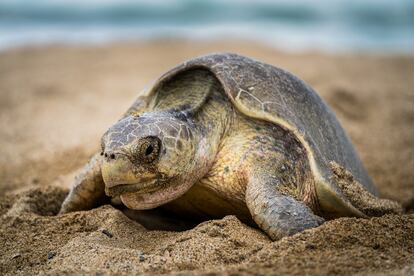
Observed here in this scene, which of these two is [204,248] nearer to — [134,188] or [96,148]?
[134,188]

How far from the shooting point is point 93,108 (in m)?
6.43

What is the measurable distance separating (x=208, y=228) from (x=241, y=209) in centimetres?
39

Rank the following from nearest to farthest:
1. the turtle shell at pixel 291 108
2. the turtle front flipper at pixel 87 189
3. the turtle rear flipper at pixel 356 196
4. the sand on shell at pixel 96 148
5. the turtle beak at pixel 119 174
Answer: the sand on shell at pixel 96 148 → the turtle beak at pixel 119 174 → the turtle shell at pixel 291 108 → the turtle rear flipper at pixel 356 196 → the turtle front flipper at pixel 87 189

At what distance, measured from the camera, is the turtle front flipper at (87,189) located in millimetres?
3109

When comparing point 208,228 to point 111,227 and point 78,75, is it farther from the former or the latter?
point 78,75

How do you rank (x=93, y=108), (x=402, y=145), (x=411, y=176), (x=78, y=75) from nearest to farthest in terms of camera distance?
(x=411, y=176)
(x=402, y=145)
(x=93, y=108)
(x=78, y=75)

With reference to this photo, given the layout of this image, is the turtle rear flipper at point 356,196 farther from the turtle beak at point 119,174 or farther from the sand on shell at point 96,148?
the turtle beak at point 119,174

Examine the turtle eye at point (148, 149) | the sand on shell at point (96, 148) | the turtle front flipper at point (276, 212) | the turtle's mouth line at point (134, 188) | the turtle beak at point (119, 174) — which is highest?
the turtle eye at point (148, 149)

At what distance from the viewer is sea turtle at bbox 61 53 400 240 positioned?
2457 mm

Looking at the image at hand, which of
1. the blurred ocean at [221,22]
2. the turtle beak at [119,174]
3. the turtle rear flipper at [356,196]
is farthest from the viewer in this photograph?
the blurred ocean at [221,22]

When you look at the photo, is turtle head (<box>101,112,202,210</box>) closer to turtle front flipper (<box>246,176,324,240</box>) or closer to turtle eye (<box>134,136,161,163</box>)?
turtle eye (<box>134,136,161,163</box>)

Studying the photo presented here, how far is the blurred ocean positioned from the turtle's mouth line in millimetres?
9683

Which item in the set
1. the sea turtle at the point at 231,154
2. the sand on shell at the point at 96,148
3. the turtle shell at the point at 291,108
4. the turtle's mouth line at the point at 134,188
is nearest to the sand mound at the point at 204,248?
the sand on shell at the point at 96,148

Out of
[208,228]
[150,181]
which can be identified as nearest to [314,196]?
[208,228]
